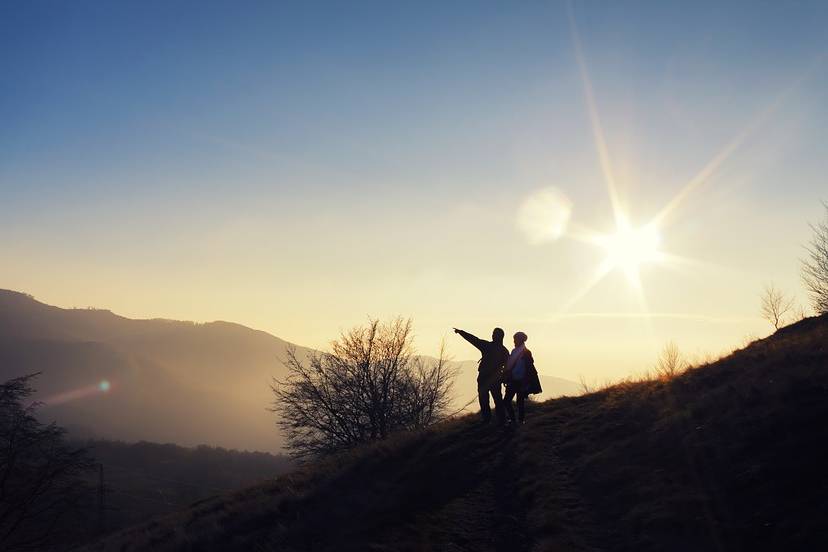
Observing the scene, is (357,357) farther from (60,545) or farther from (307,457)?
(60,545)

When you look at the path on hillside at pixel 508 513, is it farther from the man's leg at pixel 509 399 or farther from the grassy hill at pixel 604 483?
the man's leg at pixel 509 399

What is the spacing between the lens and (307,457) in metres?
30.0

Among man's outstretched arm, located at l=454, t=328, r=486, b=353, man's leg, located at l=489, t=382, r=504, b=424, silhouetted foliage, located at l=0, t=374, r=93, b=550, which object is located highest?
man's outstretched arm, located at l=454, t=328, r=486, b=353

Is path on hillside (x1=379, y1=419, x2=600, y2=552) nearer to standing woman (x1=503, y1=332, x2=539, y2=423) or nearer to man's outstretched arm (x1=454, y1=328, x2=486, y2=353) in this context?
standing woman (x1=503, y1=332, x2=539, y2=423)

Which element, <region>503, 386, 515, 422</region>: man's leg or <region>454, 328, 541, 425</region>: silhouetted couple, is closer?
<region>454, 328, 541, 425</region>: silhouetted couple

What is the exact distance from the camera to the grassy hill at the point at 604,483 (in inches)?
287

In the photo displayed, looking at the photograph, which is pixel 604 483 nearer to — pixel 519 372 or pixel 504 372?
pixel 519 372

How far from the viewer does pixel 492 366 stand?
1557cm

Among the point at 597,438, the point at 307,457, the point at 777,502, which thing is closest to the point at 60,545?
the point at 307,457

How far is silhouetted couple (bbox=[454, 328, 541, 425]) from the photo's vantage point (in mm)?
15398

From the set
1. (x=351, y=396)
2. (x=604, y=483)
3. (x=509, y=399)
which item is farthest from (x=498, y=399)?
(x=351, y=396)

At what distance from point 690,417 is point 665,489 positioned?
3.19 m

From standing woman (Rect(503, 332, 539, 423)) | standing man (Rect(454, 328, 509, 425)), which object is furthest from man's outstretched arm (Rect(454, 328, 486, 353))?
standing woman (Rect(503, 332, 539, 423))

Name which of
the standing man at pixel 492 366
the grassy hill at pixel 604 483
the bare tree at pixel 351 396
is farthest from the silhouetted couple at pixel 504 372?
the bare tree at pixel 351 396
